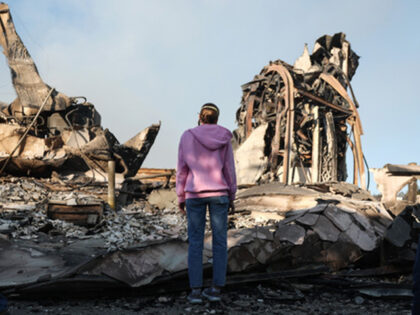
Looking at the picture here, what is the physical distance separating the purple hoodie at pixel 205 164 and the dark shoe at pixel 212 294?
859 millimetres

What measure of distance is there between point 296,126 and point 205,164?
1212 centimetres

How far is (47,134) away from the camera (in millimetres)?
14727

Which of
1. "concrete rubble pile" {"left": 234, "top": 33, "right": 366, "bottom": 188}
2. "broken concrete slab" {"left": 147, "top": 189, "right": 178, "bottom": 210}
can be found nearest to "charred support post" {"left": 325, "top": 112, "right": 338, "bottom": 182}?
"concrete rubble pile" {"left": 234, "top": 33, "right": 366, "bottom": 188}

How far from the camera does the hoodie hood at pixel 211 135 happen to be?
3383 mm

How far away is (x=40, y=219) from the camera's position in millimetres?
7125

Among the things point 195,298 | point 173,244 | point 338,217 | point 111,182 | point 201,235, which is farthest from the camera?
point 111,182

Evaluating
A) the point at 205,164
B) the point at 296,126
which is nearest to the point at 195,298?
the point at 205,164

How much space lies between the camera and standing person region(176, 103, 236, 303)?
328 centimetres

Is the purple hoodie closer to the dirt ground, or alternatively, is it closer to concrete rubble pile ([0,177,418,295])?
concrete rubble pile ([0,177,418,295])

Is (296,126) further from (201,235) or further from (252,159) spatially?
(201,235)

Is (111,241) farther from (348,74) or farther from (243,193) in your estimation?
(348,74)

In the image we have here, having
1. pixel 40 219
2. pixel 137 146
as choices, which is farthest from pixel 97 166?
pixel 40 219

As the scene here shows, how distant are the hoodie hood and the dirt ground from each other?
1442mm

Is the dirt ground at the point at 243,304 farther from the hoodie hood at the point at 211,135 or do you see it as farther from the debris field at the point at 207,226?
the hoodie hood at the point at 211,135
